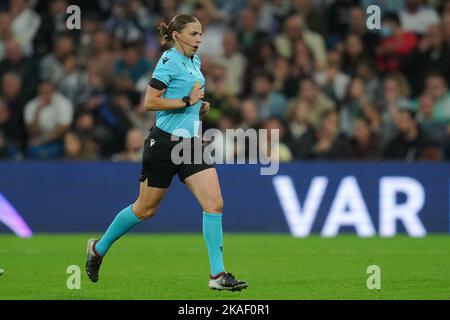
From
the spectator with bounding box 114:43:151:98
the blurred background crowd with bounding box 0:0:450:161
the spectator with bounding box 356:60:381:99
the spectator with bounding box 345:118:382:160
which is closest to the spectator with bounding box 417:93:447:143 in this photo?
the blurred background crowd with bounding box 0:0:450:161

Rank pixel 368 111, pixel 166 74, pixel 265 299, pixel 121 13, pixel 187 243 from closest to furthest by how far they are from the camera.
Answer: pixel 265 299 < pixel 166 74 < pixel 187 243 < pixel 368 111 < pixel 121 13

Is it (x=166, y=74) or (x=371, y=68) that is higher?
(x=371, y=68)

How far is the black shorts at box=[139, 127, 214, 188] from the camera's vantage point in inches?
352

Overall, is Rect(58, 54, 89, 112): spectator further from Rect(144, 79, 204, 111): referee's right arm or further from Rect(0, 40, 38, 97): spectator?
Rect(144, 79, 204, 111): referee's right arm

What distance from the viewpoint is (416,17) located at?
17547 millimetres

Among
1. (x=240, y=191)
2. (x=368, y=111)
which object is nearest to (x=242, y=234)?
(x=240, y=191)

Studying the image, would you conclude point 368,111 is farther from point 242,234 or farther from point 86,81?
point 86,81

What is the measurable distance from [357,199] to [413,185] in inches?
31.6

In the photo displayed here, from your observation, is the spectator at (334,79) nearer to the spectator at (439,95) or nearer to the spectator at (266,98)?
the spectator at (266,98)

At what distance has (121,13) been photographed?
17.8 metres

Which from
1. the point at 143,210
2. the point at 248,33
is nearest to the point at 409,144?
the point at 248,33

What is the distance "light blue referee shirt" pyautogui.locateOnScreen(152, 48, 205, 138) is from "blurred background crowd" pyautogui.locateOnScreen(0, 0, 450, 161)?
6.51m
